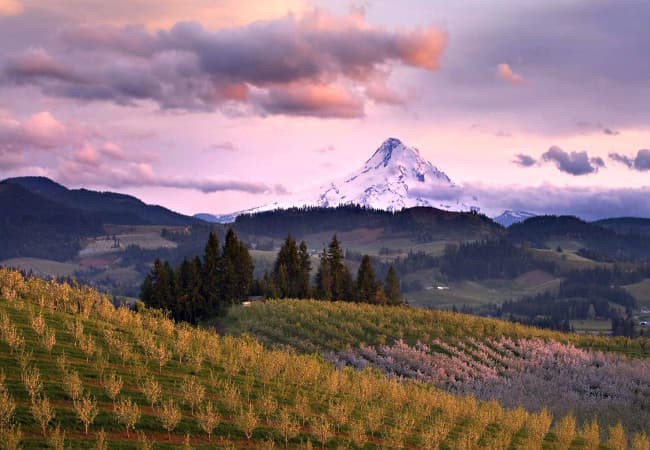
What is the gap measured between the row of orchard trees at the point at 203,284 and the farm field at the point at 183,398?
4648 centimetres

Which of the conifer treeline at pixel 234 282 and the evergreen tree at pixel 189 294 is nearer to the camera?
the evergreen tree at pixel 189 294

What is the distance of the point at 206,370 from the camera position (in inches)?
1264

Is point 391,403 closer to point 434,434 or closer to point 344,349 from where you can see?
point 434,434

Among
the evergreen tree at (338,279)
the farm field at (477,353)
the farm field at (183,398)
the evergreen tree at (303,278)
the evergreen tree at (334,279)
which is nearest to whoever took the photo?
the farm field at (183,398)

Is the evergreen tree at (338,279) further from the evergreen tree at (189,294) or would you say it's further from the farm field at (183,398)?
the farm field at (183,398)

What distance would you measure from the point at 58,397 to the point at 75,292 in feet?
66.8

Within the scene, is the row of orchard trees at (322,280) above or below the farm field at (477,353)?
above

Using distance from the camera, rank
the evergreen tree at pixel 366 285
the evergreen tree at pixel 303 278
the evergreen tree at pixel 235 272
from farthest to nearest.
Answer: the evergreen tree at pixel 366 285
the evergreen tree at pixel 303 278
the evergreen tree at pixel 235 272

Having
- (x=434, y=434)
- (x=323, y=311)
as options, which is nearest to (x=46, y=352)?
(x=434, y=434)

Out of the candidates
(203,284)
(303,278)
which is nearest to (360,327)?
(203,284)

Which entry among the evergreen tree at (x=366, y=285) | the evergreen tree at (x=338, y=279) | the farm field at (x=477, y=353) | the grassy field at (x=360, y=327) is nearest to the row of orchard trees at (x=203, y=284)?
the grassy field at (x=360, y=327)

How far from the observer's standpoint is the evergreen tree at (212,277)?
304 feet

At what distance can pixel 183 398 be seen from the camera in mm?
26016

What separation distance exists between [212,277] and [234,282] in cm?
375
